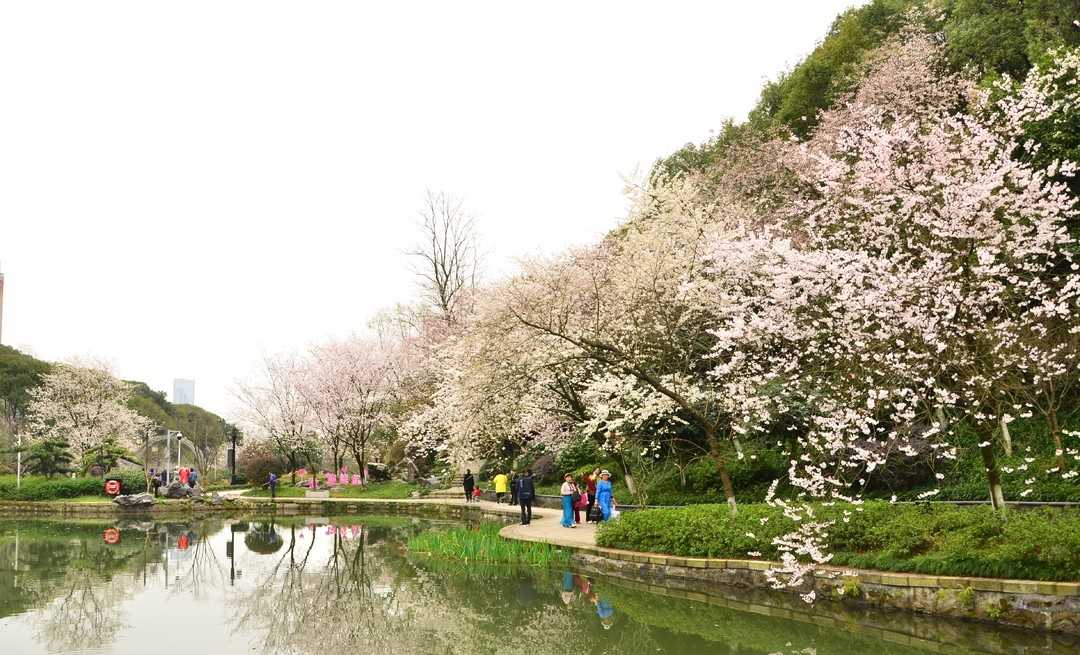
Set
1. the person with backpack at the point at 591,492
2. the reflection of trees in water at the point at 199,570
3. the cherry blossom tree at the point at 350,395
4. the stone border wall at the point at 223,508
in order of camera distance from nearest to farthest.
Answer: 1. the reflection of trees in water at the point at 199,570
2. the person with backpack at the point at 591,492
3. the stone border wall at the point at 223,508
4. the cherry blossom tree at the point at 350,395

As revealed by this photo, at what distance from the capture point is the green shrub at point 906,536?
31.4 ft

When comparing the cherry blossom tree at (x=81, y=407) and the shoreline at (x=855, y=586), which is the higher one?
the cherry blossom tree at (x=81, y=407)

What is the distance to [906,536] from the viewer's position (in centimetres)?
1097

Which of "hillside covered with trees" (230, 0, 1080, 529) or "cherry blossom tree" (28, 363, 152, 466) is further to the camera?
"cherry blossom tree" (28, 363, 152, 466)

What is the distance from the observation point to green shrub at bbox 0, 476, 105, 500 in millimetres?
34375

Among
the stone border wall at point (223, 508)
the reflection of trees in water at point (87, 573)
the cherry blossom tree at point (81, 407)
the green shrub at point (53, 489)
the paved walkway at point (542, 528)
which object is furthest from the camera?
the cherry blossom tree at point (81, 407)

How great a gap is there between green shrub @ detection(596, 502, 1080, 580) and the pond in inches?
32.3

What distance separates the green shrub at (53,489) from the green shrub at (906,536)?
29495mm

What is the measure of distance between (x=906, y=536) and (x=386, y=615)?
7.38m

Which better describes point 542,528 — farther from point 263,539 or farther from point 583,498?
point 263,539

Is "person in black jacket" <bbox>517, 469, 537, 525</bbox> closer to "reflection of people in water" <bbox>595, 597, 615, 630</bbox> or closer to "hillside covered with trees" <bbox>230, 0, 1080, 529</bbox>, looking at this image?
"hillside covered with trees" <bbox>230, 0, 1080, 529</bbox>

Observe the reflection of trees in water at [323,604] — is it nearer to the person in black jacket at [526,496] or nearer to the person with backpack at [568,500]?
the person in black jacket at [526,496]

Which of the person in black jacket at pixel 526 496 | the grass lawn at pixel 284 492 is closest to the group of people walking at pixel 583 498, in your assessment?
the person in black jacket at pixel 526 496

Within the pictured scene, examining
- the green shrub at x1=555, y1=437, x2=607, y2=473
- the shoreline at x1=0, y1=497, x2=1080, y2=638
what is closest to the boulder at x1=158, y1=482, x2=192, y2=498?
the green shrub at x1=555, y1=437, x2=607, y2=473
